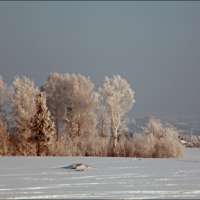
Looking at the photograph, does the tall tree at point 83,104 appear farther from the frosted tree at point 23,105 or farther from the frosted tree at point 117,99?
the frosted tree at point 117,99

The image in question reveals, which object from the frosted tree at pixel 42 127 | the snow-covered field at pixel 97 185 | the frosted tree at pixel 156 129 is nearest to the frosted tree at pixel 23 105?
the frosted tree at pixel 42 127

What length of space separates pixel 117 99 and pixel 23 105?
25.2 feet

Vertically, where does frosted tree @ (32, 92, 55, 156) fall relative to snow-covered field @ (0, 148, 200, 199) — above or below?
above

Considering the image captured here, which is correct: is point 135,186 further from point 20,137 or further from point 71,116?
point 71,116

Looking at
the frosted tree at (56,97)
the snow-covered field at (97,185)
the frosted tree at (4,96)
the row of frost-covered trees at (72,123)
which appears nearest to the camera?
the snow-covered field at (97,185)

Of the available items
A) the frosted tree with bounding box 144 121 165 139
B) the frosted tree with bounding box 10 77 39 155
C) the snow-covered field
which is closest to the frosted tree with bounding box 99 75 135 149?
the frosted tree with bounding box 144 121 165 139

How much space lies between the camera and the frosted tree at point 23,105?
17.9m

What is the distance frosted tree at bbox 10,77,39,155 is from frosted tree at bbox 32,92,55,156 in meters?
0.90

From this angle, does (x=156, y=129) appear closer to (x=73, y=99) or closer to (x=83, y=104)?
(x=83, y=104)

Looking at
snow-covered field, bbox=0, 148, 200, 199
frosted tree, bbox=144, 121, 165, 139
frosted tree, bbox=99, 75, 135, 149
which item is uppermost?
frosted tree, bbox=99, 75, 135, 149

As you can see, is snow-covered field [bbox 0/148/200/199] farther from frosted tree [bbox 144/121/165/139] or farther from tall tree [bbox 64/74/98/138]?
tall tree [bbox 64/74/98/138]

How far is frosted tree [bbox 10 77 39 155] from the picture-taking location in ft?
58.8

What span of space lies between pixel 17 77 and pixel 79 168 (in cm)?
1501

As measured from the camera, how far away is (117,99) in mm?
16766
